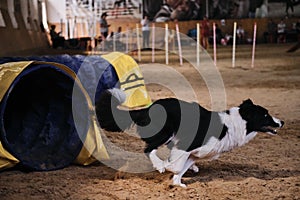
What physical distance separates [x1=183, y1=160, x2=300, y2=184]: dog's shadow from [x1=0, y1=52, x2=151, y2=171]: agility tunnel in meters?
0.90

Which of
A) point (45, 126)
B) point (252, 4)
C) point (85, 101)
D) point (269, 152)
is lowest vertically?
point (269, 152)

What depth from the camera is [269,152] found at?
164 inches

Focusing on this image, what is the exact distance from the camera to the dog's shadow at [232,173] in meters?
3.39

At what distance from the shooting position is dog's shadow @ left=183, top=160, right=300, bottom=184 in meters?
3.39

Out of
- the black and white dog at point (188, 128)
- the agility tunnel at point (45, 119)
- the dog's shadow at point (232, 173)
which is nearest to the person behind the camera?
the black and white dog at point (188, 128)

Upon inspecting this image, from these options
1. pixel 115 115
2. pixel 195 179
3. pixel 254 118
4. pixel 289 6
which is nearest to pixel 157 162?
pixel 195 179

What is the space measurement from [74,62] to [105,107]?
9.44ft

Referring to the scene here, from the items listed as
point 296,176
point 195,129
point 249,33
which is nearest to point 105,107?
point 195,129

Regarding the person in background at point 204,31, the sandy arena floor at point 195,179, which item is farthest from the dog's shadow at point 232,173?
the person in background at point 204,31

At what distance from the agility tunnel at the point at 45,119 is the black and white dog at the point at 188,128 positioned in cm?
57

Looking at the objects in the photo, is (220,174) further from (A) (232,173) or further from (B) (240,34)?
(B) (240,34)

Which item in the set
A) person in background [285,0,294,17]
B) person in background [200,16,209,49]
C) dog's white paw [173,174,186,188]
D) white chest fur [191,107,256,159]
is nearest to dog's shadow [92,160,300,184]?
dog's white paw [173,174,186,188]

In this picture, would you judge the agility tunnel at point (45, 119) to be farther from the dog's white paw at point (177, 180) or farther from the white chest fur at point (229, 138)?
the white chest fur at point (229, 138)

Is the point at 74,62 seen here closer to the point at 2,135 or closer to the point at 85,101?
the point at 85,101
